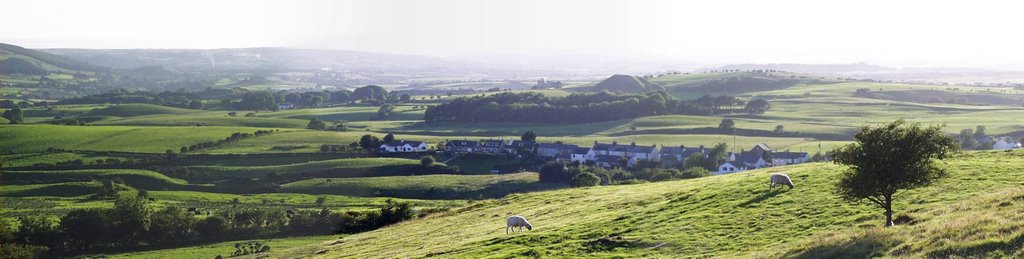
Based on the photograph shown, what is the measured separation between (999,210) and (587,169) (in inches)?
2842

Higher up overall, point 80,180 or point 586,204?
point 586,204

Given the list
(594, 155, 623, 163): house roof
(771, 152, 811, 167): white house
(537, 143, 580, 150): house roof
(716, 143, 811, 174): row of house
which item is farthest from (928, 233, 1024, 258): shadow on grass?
(537, 143, 580, 150): house roof

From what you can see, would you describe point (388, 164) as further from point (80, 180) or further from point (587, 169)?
point (80, 180)

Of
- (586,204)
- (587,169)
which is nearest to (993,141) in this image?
(587,169)

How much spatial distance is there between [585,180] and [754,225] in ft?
168

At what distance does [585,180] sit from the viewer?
82.8 m

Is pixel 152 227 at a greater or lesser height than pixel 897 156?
lesser

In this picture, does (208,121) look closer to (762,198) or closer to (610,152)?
(610,152)

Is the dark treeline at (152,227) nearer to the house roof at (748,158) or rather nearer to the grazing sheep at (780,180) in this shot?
the grazing sheep at (780,180)

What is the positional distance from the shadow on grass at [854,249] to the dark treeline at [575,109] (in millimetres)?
134736

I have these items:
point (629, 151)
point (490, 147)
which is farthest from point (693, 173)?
point (490, 147)

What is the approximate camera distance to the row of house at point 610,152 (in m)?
100

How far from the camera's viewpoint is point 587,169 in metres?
96.3

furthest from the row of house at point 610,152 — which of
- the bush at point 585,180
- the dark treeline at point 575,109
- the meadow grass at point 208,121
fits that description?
the meadow grass at point 208,121
